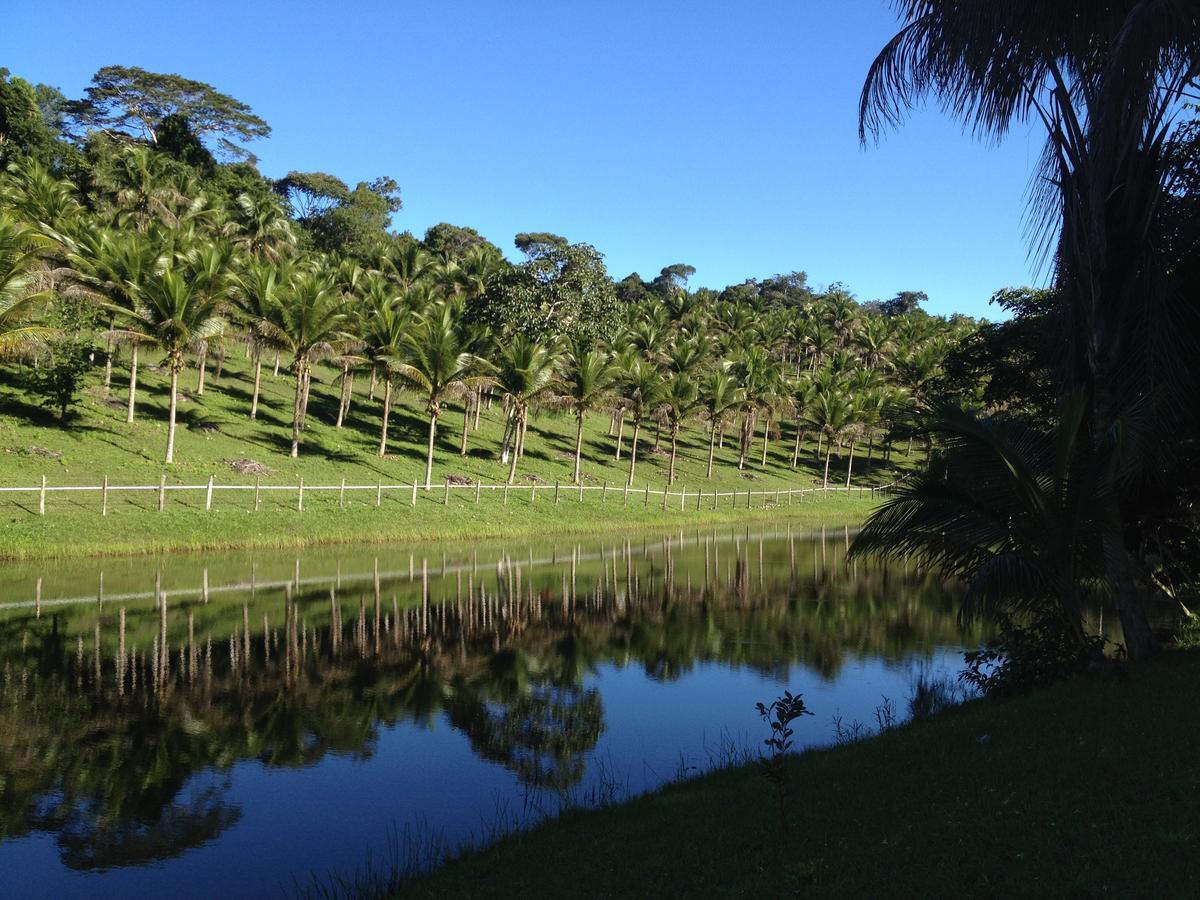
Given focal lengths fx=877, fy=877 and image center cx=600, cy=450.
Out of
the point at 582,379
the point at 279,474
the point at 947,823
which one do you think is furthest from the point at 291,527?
the point at 947,823

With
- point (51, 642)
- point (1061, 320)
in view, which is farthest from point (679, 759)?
point (51, 642)

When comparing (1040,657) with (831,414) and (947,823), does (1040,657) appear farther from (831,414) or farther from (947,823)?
(831,414)

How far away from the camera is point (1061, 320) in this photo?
10.7 meters

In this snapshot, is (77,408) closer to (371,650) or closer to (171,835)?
(371,650)

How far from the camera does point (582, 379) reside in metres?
50.4

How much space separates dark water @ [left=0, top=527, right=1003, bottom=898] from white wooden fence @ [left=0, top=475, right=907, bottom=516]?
12.4 ft

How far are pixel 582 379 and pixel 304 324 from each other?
15.6 meters

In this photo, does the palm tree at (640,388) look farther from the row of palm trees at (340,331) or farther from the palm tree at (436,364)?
the palm tree at (436,364)

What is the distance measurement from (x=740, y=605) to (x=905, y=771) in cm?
1604

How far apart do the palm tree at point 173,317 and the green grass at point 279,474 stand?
347cm

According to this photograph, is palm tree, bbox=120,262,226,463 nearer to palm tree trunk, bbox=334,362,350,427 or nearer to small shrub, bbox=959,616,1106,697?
palm tree trunk, bbox=334,362,350,427

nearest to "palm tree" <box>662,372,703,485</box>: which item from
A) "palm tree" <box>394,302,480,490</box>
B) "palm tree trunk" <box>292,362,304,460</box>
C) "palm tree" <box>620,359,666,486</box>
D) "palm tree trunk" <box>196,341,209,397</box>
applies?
"palm tree" <box>620,359,666,486</box>

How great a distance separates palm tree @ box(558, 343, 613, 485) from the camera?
50062mm

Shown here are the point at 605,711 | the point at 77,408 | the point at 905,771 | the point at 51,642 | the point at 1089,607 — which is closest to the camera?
the point at 905,771
